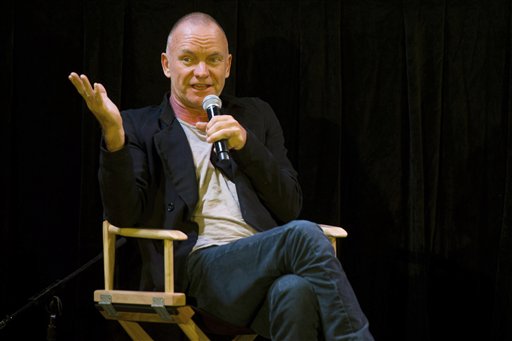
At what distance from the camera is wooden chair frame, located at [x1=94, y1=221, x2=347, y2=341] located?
91.1 inches

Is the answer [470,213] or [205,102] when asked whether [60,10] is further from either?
[470,213]

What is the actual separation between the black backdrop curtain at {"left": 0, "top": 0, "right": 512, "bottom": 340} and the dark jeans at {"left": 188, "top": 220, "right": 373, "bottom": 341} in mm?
875

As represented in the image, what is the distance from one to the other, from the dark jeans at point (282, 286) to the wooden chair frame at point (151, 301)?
94 millimetres

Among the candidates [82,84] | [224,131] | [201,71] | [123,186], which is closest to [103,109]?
[82,84]

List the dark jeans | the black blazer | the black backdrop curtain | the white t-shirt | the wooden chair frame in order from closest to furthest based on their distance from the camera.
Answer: the dark jeans, the wooden chair frame, the black blazer, the white t-shirt, the black backdrop curtain

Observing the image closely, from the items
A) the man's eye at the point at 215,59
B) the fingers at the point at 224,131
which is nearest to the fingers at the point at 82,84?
the fingers at the point at 224,131

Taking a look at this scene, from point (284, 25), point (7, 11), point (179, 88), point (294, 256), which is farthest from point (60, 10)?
point (294, 256)

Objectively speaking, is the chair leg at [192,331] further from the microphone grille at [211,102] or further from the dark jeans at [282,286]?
the microphone grille at [211,102]

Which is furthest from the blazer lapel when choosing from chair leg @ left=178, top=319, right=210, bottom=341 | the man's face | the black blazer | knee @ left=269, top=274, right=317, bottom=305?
knee @ left=269, top=274, right=317, bottom=305

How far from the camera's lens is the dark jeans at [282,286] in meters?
2.03

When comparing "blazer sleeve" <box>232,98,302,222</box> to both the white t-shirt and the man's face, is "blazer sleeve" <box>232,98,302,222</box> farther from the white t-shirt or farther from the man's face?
the man's face

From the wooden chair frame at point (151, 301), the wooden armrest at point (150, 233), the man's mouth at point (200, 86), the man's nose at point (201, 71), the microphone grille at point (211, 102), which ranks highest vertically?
the man's nose at point (201, 71)

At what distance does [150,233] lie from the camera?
2.37 m

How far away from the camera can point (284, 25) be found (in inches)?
128
